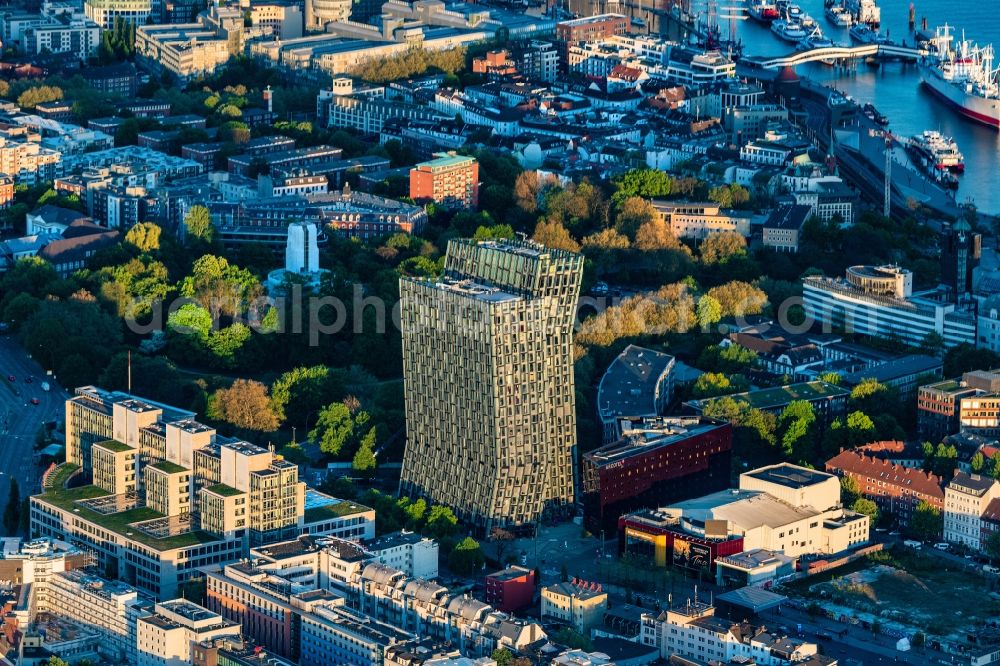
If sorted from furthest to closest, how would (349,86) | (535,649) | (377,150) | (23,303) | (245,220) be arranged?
(349,86)
(377,150)
(245,220)
(23,303)
(535,649)

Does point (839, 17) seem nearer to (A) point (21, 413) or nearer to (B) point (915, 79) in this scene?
(B) point (915, 79)

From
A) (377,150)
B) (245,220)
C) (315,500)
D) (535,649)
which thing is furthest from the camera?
(377,150)

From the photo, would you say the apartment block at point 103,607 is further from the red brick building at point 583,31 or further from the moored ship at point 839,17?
the moored ship at point 839,17

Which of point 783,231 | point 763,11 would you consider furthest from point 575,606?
point 763,11

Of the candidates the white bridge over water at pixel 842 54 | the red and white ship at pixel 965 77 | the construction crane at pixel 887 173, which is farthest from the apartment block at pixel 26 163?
the red and white ship at pixel 965 77

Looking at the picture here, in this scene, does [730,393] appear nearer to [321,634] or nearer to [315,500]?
[315,500]

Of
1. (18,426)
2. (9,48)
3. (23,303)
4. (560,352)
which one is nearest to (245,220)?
(23,303)
